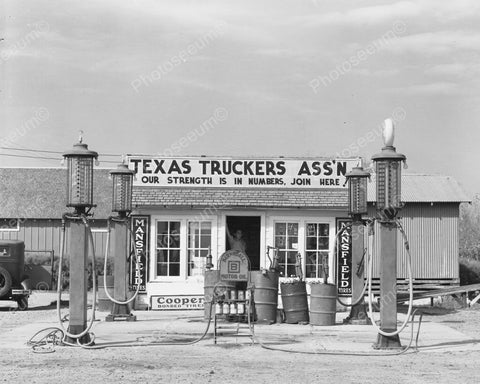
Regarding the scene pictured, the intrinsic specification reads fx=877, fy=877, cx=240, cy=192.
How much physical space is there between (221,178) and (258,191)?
0.97m

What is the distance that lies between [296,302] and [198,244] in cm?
428

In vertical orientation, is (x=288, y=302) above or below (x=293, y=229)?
below

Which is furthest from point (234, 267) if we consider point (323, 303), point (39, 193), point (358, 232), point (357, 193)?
point (39, 193)

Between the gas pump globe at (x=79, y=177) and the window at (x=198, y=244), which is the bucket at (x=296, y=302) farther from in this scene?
the gas pump globe at (x=79, y=177)

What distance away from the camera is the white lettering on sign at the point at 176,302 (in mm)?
20875

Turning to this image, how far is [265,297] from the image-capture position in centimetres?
1764

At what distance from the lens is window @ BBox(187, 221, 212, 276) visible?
2112 centimetres

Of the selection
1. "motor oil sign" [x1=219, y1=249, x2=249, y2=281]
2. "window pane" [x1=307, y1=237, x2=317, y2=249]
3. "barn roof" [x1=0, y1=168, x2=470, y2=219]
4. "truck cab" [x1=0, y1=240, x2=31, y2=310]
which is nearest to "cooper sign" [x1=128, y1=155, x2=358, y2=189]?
"barn roof" [x1=0, y1=168, x2=470, y2=219]

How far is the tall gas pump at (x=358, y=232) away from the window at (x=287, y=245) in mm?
2815

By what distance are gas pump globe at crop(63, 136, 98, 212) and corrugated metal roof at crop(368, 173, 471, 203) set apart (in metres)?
20.7

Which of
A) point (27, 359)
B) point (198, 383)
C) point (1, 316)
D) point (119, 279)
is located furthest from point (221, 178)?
point (198, 383)

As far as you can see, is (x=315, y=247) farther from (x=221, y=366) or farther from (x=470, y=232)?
(x=470, y=232)

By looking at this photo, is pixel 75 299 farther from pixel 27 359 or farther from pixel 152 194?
pixel 152 194

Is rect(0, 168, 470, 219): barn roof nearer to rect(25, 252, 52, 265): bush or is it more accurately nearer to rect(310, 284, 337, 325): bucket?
rect(25, 252, 52, 265): bush
